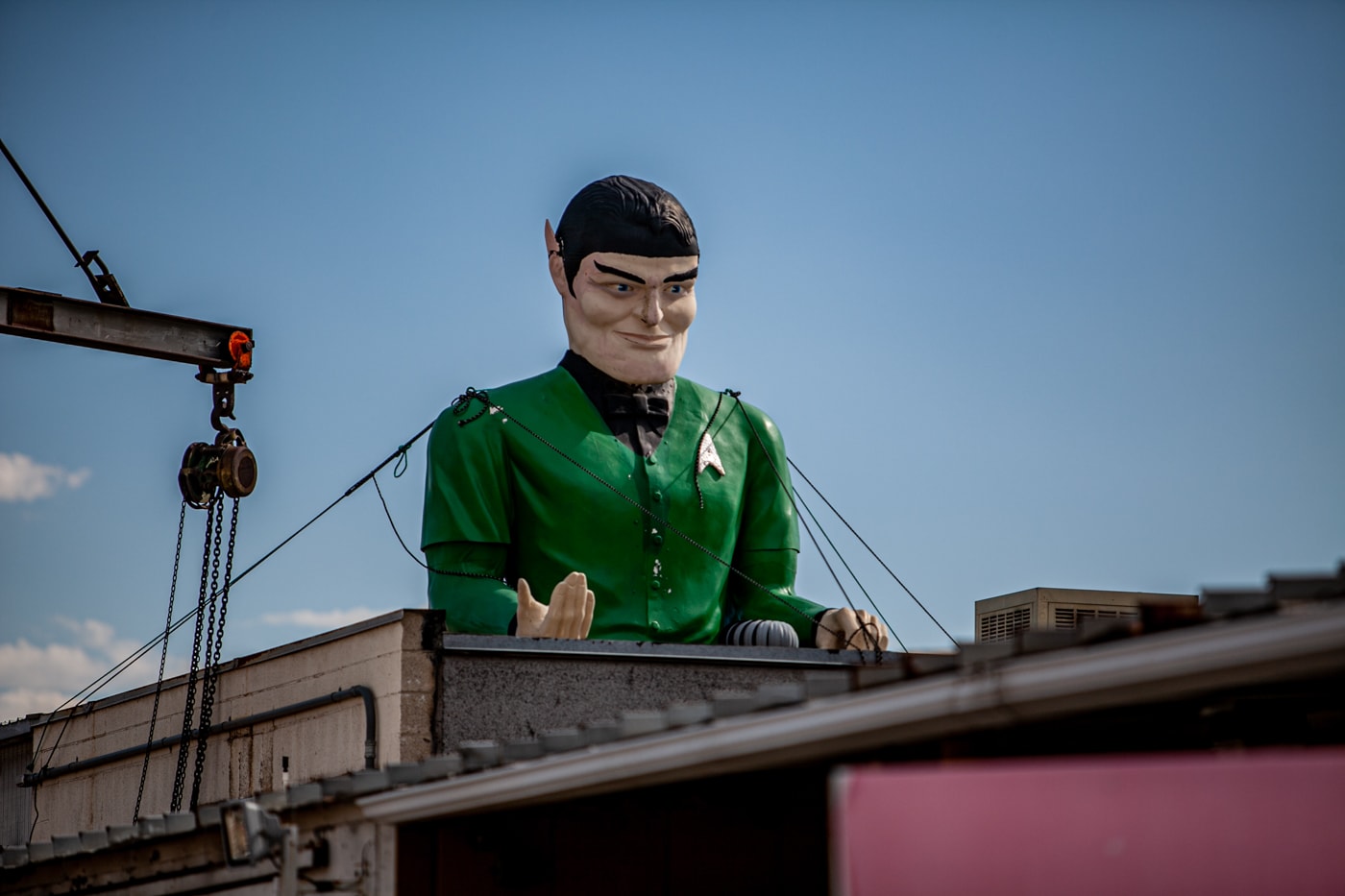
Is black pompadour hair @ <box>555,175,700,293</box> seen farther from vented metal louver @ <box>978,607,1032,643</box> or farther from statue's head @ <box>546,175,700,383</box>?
vented metal louver @ <box>978,607,1032,643</box>

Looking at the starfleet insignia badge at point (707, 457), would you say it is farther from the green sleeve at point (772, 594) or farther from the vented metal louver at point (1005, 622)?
the vented metal louver at point (1005, 622)

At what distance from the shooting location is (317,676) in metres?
12.7

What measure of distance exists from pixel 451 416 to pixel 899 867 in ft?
25.7

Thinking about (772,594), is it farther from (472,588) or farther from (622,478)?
(472,588)

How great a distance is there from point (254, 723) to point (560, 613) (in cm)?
269

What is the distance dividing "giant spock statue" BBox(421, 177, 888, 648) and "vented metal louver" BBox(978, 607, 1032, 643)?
7.67 feet

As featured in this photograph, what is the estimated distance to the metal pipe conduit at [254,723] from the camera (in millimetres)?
11750

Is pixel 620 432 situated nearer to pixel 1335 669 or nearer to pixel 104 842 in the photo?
pixel 104 842

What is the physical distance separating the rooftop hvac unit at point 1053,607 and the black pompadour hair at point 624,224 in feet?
13.0

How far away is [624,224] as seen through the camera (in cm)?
1316

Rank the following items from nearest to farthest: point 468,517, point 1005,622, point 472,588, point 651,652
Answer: point 651,652 → point 472,588 → point 468,517 → point 1005,622

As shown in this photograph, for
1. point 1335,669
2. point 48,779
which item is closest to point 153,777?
point 48,779

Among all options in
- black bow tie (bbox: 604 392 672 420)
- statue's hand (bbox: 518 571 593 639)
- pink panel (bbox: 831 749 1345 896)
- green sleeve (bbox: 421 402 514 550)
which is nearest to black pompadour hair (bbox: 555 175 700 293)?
black bow tie (bbox: 604 392 672 420)

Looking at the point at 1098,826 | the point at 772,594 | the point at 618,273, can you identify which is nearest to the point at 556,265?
the point at 618,273
